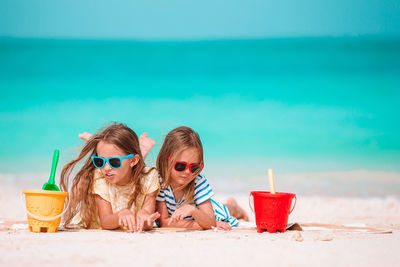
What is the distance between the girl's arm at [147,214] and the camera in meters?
2.56

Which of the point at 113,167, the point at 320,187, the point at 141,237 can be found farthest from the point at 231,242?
the point at 320,187

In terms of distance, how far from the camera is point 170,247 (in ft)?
6.71

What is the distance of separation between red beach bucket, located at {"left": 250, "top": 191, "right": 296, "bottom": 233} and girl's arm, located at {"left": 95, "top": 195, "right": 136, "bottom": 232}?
0.78m

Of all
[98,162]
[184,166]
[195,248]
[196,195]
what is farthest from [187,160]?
[195,248]

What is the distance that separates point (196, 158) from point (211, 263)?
3.63ft

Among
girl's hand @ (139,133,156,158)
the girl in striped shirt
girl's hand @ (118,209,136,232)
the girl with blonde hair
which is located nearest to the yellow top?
the girl with blonde hair

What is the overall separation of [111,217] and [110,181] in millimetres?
233

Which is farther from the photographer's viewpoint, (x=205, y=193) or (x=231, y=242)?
(x=205, y=193)

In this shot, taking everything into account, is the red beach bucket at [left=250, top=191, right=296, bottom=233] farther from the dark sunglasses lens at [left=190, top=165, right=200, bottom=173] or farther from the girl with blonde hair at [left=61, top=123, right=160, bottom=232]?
the girl with blonde hair at [left=61, top=123, right=160, bottom=232]

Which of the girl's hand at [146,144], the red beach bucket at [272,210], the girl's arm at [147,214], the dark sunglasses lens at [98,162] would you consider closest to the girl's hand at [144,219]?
the girl's arm at [147,214]

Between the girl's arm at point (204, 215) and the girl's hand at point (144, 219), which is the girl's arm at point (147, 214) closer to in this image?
the girl's hand at point (144, 219)

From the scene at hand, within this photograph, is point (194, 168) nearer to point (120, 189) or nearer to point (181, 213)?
point (181, 213)

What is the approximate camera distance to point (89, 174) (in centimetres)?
285

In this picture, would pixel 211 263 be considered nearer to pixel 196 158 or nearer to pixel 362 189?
pixel 196 158
